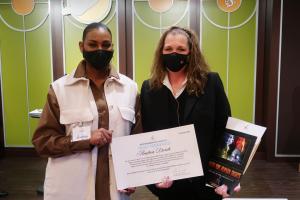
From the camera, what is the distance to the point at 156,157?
1450 mm

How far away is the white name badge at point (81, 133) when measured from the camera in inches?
55.3

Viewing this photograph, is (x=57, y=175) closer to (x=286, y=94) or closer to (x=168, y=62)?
(x=168, y=62)

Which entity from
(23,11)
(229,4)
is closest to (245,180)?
(229,4)

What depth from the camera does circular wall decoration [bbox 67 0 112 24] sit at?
13.3ft

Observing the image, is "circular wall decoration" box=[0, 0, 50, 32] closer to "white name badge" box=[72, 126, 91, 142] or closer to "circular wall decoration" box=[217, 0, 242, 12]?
"circular wall decoration" box=[217, 0, 242, 12]

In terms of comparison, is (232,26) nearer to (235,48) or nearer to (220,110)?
(235,48)

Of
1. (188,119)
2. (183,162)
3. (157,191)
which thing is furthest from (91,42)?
(157,191)

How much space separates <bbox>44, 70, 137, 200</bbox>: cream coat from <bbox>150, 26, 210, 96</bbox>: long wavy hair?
0.25 m

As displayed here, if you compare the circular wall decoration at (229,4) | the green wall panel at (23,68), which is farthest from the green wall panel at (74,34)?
the circular wall decoration at (229,4)

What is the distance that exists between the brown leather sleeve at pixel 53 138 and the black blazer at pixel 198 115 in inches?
13.2

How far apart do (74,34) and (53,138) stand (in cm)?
299

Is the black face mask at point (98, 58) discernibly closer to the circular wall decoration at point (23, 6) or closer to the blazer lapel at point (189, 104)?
the blazer lapel at point (189, 104)

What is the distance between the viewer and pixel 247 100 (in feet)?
14.0

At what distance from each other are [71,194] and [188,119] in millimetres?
636
